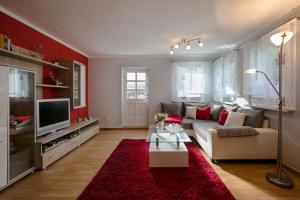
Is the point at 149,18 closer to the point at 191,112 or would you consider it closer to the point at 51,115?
the point at 51,115

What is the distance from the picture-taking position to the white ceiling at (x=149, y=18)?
2469mm

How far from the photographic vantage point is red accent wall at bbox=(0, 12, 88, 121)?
2.71 meters

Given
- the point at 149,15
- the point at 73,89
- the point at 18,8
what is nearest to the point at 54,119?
the point at 73,89

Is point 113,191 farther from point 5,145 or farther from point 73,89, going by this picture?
point 73,89

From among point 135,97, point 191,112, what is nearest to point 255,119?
point 191,112

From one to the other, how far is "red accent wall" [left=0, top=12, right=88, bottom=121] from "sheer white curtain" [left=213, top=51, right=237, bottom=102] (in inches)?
159

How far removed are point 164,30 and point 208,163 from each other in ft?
8.19

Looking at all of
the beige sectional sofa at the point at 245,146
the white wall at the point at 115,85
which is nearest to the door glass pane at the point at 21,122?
the beige sectional sofa at the point at 245,146

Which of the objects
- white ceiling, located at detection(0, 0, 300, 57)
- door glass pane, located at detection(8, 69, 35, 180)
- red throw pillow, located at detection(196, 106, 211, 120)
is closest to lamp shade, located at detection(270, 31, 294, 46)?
white ceiling, located at detection(0, 0, 300, 57)

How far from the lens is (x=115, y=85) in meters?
6.00

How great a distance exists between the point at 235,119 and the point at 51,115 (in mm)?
3421

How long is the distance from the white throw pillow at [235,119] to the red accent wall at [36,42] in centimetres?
372

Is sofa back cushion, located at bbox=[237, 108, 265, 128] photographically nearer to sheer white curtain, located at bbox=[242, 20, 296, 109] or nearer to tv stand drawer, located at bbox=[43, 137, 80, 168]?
sheer white curtain, located at bbox=[242, 20, 296, 109]

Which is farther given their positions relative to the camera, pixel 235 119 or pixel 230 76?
pixel 230 76
